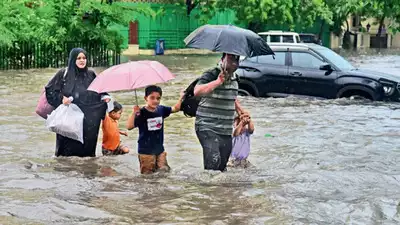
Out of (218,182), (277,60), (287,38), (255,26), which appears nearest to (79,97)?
(218,182)

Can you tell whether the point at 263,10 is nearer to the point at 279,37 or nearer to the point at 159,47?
the point at 279,37

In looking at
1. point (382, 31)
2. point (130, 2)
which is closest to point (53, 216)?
point (130, 2)

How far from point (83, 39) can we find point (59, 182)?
69.1ft

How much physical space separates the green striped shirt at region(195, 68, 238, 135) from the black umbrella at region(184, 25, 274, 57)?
280 millimetres

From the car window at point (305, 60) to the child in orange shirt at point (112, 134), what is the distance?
7.85m

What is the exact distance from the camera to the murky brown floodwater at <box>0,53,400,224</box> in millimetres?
6934

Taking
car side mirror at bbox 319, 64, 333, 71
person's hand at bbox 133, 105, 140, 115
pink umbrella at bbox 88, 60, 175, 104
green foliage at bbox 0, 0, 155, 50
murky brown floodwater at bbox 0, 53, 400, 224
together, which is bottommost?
murky brown floodwater at bbox 0, 53, 400, 224

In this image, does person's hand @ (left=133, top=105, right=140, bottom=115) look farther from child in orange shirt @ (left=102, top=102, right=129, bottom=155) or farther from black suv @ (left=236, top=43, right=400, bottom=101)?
black suv @ (left=236, top=43, right=400, bottom=101)

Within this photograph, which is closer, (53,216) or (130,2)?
(53,216)

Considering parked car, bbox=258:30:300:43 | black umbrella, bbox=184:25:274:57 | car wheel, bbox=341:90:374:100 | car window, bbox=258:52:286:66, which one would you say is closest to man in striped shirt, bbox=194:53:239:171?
black umbrella, bbox=184:25:274:57

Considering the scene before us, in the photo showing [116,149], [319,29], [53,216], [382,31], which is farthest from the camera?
[382,31]

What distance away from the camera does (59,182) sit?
8.40 meters

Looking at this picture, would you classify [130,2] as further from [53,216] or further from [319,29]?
[53,216]

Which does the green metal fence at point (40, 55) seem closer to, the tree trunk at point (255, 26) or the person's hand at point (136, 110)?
→ the tree trunk at point (255, 26)
